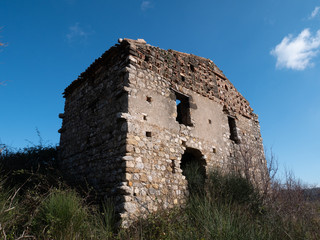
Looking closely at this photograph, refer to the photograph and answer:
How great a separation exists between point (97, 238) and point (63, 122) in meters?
5.67

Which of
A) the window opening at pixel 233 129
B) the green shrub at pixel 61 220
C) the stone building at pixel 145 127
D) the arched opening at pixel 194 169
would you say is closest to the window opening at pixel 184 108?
the stone building at pixel 145 127

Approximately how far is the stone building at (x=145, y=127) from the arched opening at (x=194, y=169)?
51mm

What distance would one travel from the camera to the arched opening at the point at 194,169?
20.7 feet

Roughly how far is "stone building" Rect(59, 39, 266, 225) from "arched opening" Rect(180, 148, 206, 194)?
0.17 feet

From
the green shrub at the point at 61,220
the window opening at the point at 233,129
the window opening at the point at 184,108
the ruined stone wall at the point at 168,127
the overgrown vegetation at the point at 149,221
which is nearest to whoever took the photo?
the overgrown vegetation at the point at 149,221

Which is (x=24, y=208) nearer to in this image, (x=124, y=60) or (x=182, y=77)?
(x=124, y=60)

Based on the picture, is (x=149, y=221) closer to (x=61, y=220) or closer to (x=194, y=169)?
(x=61, y=220)

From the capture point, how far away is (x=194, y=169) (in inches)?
263

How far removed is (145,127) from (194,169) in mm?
2047

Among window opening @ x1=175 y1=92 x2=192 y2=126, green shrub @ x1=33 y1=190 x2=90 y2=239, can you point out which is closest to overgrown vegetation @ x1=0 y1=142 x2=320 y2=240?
green shrub @ x1=33 y1=190 x2=90 y2=239

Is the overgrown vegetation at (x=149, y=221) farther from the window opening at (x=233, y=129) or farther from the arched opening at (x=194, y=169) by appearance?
the window opening at (x=233, y=129)

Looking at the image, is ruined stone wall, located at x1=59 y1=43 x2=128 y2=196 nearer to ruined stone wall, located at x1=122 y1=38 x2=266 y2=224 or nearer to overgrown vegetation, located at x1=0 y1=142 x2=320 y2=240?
ruined stone wall, located at x1=122 y1=38 x2=266 y2=224

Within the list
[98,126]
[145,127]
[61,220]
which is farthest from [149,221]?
[98,126]

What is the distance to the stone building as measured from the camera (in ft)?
17.5
